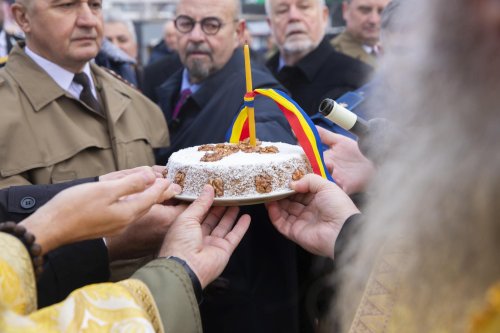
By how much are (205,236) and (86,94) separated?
116cm

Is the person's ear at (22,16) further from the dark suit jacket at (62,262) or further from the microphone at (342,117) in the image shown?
the microphone at (342,117)

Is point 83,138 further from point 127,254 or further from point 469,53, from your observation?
point 469,53

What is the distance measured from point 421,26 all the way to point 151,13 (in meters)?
26.8

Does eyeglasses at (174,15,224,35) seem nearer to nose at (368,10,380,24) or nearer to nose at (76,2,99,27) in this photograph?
nose at (76,2,99,27)

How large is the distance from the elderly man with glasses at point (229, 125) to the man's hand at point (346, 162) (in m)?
0.23

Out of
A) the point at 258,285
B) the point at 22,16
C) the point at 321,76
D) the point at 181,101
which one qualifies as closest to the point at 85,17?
the point at 22,16

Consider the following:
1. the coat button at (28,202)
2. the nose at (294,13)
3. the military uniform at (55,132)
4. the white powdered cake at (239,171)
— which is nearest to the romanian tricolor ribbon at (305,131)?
the white powdered cake at (239,171)

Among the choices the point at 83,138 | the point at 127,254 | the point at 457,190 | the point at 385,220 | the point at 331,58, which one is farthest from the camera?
the point at 331,58

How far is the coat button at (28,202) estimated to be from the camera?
1930 millimetres

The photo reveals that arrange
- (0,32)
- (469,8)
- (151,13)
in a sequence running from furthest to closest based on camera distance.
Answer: (151,13) → (0,32) → (469,8)

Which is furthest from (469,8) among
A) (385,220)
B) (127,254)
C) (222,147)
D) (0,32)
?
(0,32)

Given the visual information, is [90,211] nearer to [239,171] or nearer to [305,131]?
[239,171]

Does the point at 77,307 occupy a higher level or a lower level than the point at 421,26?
lower

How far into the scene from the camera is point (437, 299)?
0.93m
